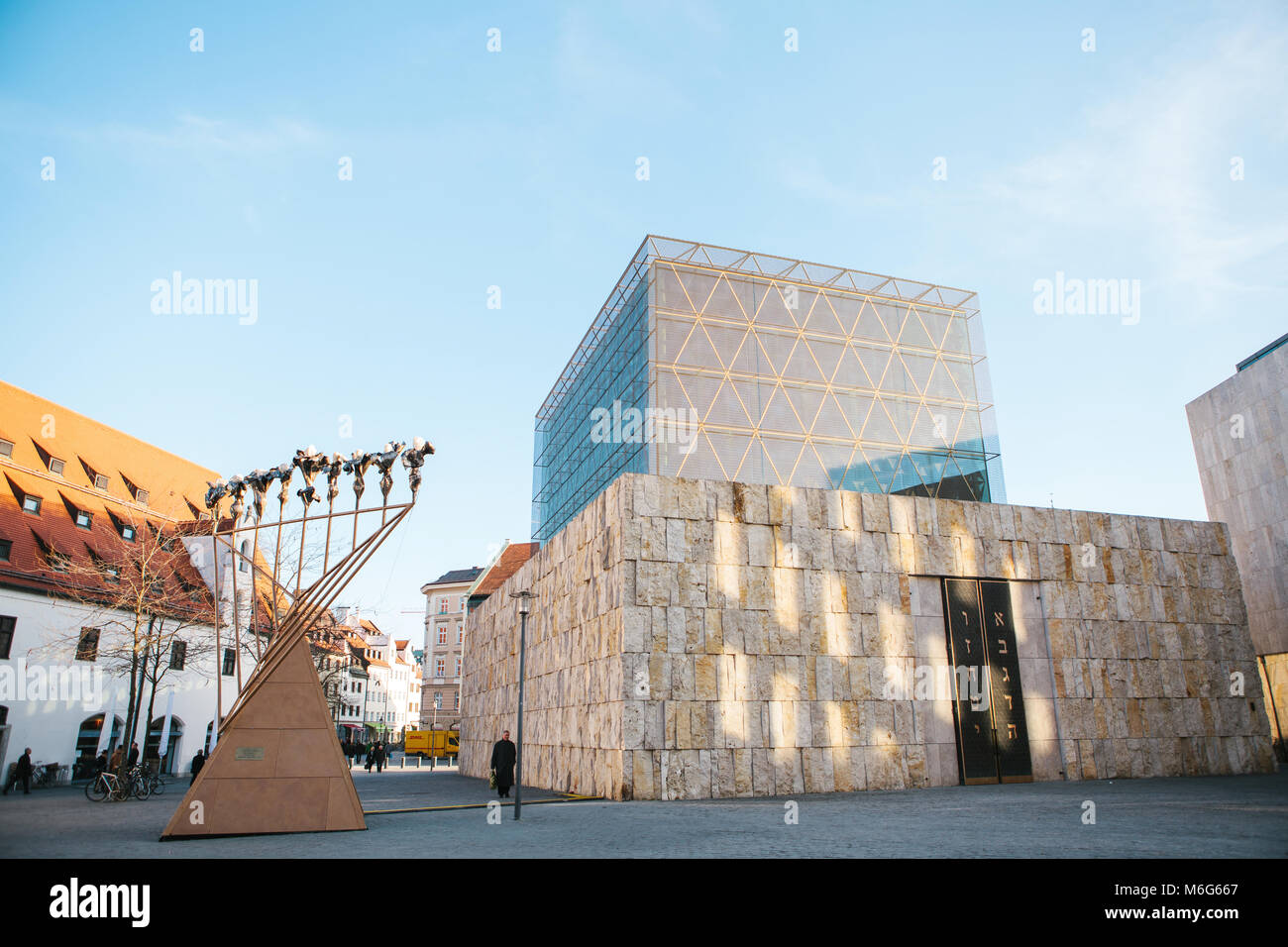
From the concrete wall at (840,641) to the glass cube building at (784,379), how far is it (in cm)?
761

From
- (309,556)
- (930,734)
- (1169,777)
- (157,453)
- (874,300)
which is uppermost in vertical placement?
(874,300)

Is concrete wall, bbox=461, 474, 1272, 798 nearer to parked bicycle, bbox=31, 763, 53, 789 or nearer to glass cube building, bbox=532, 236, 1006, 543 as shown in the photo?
glass cube building, bbox=532, 236, 1006, 543

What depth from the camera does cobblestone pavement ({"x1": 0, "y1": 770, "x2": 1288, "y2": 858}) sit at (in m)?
9.91

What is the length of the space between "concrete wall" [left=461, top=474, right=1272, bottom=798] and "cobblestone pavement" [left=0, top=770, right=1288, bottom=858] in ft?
6.58

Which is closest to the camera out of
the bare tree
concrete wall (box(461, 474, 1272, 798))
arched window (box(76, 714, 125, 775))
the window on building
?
concrete wall (box(461, 474, 1272, 798))

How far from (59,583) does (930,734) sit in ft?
104

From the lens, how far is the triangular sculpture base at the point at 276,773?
12.2 meters

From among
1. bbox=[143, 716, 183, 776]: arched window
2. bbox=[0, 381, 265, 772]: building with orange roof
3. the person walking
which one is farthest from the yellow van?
the person walking

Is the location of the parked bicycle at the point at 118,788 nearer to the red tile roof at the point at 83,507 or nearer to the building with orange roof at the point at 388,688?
the red tile roof at the point at 83,507
